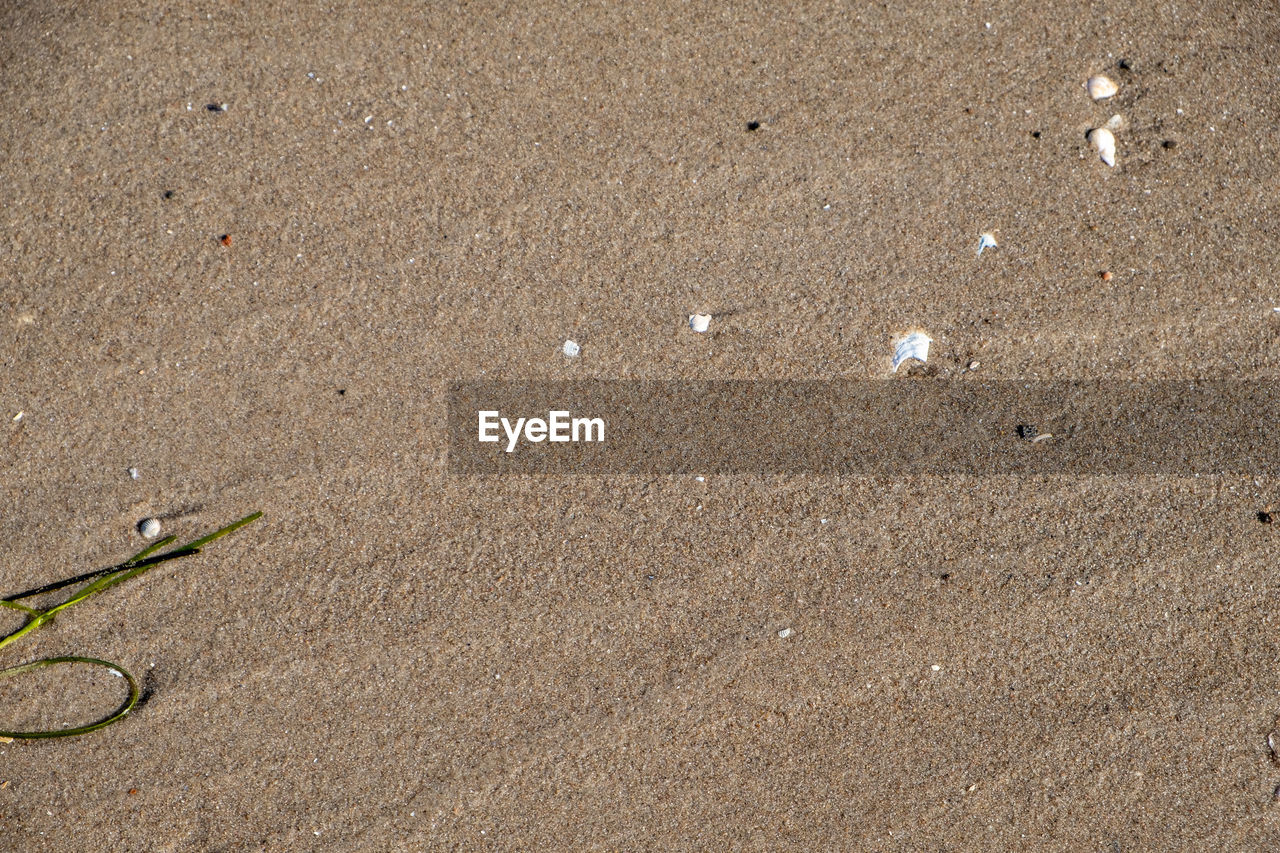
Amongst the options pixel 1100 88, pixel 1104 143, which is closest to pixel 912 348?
pixel 1104 143

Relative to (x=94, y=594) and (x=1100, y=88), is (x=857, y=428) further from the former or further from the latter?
(x=94, y=594)

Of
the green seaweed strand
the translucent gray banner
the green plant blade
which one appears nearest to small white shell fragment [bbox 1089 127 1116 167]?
the translucent gray banner

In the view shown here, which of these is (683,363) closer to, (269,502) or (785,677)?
(785,677)

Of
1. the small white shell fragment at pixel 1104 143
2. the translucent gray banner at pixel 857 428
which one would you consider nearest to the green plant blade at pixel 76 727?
the translucent gray banner at pixel 857 428

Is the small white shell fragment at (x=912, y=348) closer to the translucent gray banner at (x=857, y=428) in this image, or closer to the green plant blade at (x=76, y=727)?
the translucent gray banner at (x=857, y=428)

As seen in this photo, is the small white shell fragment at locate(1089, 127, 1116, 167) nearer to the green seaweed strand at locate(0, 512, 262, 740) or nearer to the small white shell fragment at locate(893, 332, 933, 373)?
the small white shell fragment at locate(893, 332, 933, 373)

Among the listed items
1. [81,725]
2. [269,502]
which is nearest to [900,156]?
[269,502]
